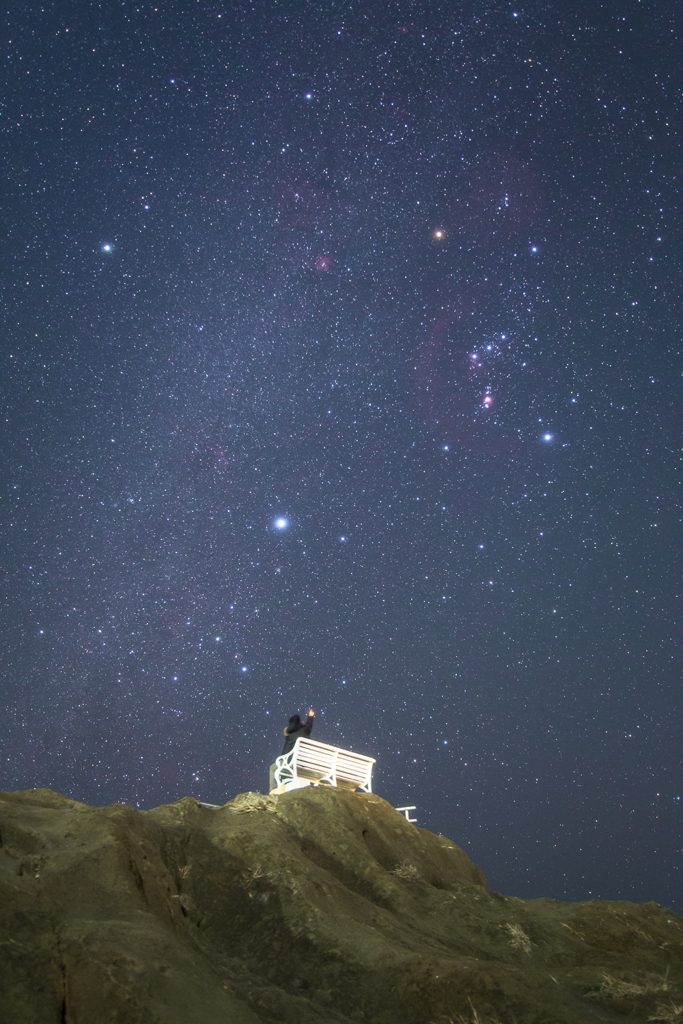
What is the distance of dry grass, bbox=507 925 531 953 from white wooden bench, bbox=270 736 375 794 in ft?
17.8

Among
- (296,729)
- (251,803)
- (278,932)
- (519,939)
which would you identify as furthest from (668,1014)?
(296,729)

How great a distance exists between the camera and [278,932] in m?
7.22

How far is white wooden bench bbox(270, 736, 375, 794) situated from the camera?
13.9 metres

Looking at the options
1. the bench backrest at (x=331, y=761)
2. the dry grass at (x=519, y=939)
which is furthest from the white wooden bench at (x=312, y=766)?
the dry grass at (x=519, y=939)

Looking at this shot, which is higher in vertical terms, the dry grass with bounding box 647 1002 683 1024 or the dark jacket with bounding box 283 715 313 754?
the dark jacket with bounding box 283 715 313 754

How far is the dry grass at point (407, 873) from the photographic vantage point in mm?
9969

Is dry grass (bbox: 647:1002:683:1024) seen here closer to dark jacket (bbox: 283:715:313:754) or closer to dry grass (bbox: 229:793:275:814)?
dry grass (bbox: 229:793:275:814)

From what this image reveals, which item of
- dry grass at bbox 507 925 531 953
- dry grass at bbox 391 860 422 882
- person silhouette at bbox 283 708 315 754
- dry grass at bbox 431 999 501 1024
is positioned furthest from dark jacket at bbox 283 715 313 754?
dry grass at bbox 431 999 501 1024

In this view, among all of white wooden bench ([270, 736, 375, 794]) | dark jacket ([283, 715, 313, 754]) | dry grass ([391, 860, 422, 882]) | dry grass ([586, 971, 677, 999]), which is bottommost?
dry grass ([586, 971, 677, 999])

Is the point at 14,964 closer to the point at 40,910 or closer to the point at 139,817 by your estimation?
the point at 40,910

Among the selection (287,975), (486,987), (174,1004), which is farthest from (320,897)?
(174,1004)

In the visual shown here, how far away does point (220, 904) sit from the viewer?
301 inches

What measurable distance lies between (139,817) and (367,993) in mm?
3937

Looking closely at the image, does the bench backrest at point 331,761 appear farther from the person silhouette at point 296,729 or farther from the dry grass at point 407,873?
the dry grass at point 407,873
